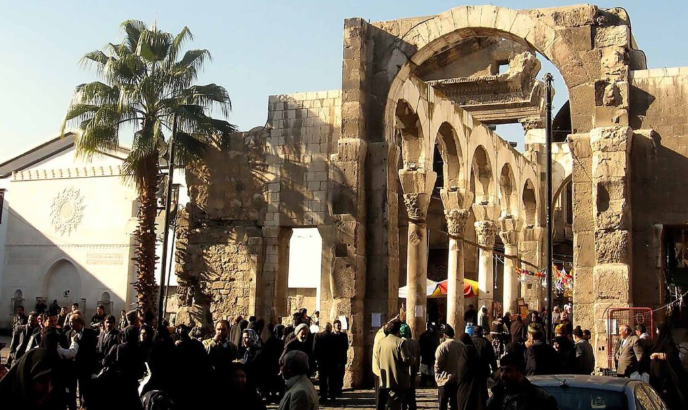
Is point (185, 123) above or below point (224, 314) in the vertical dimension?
above

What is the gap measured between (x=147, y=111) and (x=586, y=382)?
15516 millimetres

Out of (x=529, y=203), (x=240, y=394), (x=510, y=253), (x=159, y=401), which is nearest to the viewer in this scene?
(x=240, y=394)

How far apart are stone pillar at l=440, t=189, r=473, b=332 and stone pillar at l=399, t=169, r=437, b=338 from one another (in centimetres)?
151

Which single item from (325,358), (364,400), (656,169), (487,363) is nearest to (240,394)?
(487,363)

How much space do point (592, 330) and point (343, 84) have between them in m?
5.94

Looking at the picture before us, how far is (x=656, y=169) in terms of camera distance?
12.5 metres

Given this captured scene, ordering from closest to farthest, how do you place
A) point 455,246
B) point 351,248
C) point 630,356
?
point 630,356, point 351,248, point 455,246

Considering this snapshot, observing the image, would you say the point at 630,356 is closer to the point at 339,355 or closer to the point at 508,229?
the point at 339,355

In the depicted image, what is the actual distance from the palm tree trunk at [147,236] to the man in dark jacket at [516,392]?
46.3 feet

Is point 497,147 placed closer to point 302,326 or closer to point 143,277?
point 143,277

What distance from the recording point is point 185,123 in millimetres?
19344

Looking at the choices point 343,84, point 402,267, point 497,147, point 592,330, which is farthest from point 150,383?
point 402,267

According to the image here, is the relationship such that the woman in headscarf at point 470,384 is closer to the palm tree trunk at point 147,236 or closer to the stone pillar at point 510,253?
the palm tree trunk at point 147,236

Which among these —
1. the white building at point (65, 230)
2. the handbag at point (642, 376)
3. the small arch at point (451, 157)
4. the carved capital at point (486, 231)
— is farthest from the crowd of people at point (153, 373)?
the white building at point (65, 230)
